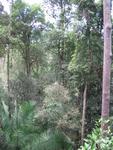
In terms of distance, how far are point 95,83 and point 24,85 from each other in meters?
2.98

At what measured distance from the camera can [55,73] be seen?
1234 centimetres

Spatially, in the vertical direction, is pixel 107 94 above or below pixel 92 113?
above

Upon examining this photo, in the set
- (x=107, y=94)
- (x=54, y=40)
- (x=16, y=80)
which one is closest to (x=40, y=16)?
(x=54, y=40)

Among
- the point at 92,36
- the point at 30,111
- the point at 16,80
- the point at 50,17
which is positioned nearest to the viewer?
the point at 30,111

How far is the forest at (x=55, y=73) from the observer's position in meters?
7.96

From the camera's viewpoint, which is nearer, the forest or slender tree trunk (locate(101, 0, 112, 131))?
slender tree trunk (locate(101, 0, 112, 131))

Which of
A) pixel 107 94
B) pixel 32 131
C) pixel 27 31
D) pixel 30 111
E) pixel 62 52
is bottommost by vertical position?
pixel 32 131

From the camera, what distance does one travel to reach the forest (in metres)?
7.96

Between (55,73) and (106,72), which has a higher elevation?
(106,72)

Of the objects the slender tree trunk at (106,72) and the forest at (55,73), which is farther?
the forest at (55,73)

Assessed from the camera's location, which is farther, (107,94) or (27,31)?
(27,31)

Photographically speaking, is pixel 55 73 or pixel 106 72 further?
pixel 55 73

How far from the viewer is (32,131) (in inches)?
328

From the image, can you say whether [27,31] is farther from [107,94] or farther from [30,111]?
[107,94]
